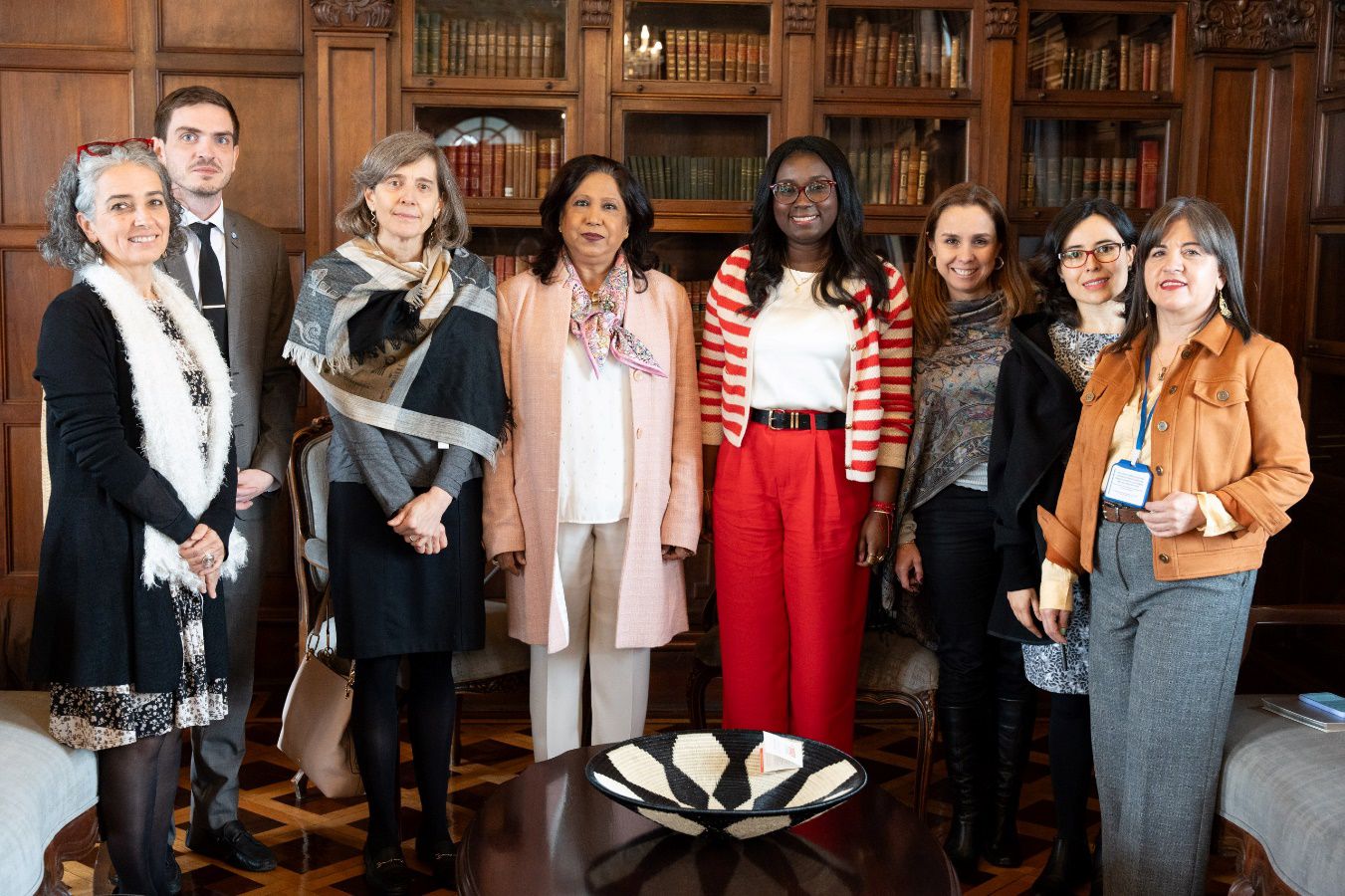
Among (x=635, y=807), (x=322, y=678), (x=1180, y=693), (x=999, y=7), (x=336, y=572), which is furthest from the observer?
(x=999, y=7)

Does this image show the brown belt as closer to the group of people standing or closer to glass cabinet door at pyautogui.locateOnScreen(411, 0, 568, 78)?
the group of people standing

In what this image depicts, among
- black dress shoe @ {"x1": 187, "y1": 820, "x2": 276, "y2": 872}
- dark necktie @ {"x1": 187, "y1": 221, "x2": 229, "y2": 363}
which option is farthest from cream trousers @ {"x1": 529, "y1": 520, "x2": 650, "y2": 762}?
dark necktie @ {"x1": 187, "y1": 221, "x2": 229, "y2": 363}

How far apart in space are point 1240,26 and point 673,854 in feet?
11.3

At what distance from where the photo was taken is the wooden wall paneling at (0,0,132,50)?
13.0 ft

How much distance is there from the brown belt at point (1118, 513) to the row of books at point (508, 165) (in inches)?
90.8

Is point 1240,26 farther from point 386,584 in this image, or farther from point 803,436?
point 386,584

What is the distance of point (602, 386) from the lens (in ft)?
9.53

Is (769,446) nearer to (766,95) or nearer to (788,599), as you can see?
(788,599)

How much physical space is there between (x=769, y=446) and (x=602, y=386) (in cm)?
41

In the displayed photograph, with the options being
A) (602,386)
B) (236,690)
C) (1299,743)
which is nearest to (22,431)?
(236,690)

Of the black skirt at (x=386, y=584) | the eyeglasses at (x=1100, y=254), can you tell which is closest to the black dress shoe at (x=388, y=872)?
the black skirt at (x=386, y=584)

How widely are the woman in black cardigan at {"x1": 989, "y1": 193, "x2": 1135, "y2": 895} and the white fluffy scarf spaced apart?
1.62 metres

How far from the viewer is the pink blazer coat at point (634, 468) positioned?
2.87 metres

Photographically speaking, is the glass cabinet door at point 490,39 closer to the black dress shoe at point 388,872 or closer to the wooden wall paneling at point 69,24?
the wooden wall paneling at point 69,24
